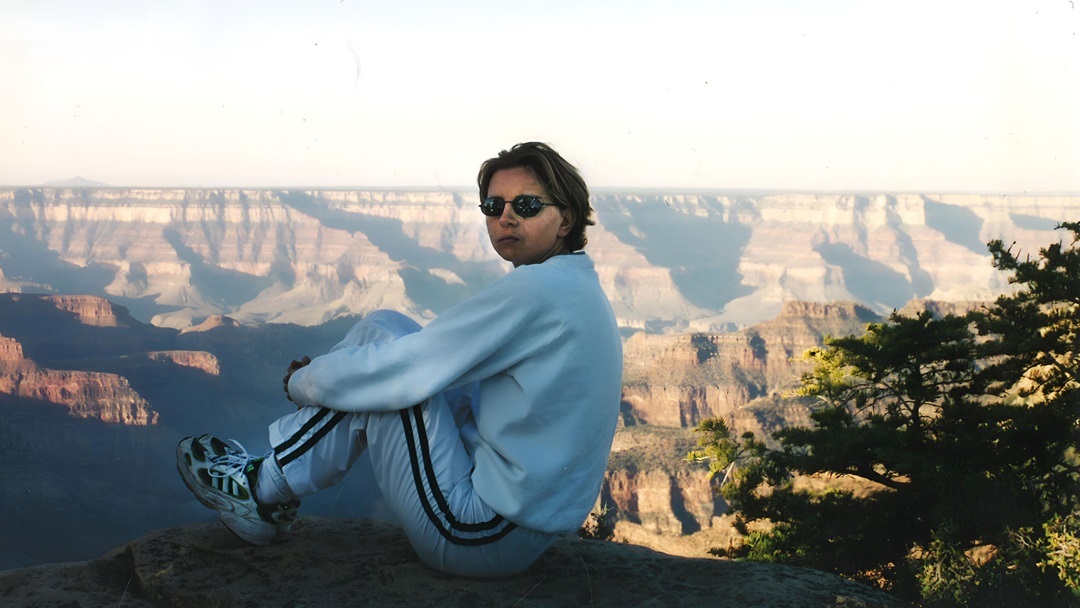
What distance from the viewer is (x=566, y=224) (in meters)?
2.70

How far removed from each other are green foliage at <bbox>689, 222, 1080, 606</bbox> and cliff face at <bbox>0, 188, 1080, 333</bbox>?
12087 cm

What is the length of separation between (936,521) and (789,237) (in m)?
177

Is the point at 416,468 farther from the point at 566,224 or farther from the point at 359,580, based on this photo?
the point at 566,224

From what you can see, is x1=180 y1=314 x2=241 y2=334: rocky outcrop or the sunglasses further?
x1=180 y1=314 x2=241 y2=334: rocky outcrop

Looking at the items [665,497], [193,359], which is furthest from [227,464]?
[193,359]

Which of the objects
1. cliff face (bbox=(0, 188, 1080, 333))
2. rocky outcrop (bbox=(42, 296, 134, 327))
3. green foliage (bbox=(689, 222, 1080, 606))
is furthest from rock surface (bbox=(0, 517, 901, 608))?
cliff face (bbox=(0, 188, 1080, 333))

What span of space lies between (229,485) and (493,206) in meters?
1.29

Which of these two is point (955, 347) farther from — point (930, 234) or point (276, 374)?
point (930, 234)

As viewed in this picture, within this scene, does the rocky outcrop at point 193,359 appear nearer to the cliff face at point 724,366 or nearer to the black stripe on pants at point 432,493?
the cliff face at point 724,366

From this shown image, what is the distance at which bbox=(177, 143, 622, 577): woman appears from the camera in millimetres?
2457

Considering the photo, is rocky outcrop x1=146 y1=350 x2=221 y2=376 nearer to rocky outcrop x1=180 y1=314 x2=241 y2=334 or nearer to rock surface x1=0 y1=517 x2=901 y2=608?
rocky outcrop x1=180 y1=314 x2=241 y2=334

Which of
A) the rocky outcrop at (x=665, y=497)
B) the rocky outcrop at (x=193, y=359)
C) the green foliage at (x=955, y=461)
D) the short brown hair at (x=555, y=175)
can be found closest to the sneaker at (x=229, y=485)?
the short brown hair at (x=555, y=175)

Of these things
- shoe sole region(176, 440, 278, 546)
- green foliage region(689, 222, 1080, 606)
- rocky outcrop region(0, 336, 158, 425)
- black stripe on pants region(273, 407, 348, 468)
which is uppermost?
black stripe on pants region(273, 407, 348, 468)

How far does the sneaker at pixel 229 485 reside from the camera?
2840 millimetres
